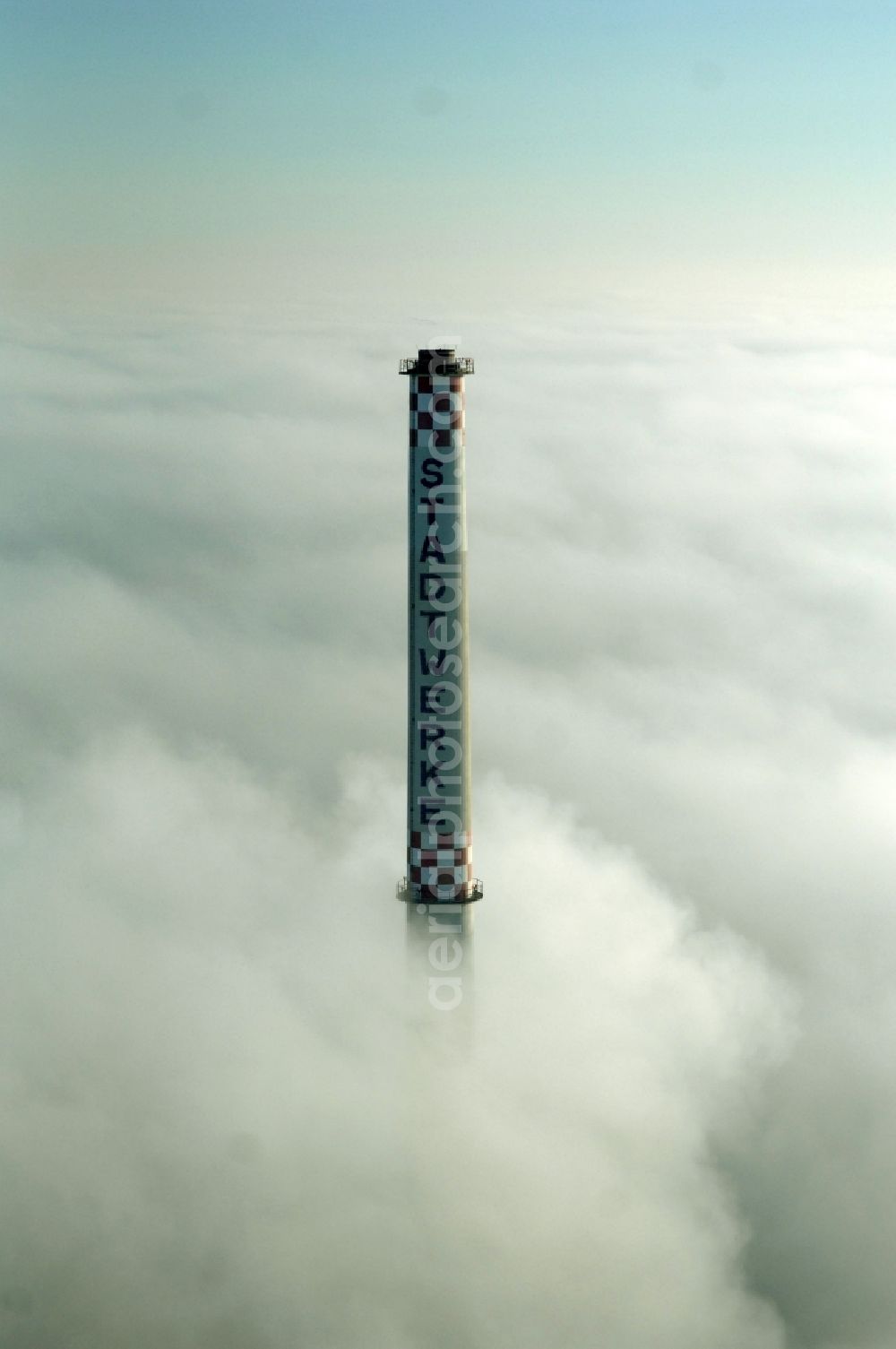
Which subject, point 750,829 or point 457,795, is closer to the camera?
point 457,795

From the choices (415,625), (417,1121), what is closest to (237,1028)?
(417,1121)

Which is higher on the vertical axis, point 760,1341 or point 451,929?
point 451,929

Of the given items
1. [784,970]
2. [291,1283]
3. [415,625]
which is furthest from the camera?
[784,970]

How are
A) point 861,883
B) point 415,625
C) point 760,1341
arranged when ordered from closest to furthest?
point 415,625
point 760,1341
point 861,883

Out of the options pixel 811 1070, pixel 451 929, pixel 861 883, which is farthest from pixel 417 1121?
pixel 861 883

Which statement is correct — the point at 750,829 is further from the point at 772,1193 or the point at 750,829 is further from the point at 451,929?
the point at 451,929

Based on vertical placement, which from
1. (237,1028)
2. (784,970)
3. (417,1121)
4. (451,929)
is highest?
(784,970)

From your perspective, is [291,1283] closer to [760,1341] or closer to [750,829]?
[760,1341]
